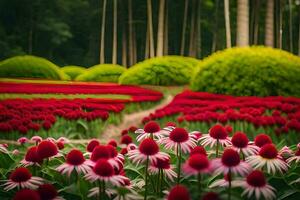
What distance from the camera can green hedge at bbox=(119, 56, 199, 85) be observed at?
16.5 metres

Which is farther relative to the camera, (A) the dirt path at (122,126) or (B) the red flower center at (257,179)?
(A) the dirt path at (122,126)

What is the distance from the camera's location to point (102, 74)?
20.0 m

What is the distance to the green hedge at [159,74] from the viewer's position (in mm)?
16547

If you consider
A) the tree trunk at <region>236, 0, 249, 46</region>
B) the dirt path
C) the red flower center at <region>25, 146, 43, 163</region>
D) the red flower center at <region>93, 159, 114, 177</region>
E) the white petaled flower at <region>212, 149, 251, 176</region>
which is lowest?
the dirt path

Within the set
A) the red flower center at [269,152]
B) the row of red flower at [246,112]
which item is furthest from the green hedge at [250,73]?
the red flower center at [269,152]

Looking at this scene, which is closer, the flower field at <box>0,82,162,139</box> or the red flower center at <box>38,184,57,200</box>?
the red flower center at <box>38,184,57,200</box>

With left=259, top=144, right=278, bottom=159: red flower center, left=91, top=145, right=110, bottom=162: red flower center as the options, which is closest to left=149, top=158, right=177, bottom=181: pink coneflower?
left=91, top=145, right=110, bottom=162: red flower center

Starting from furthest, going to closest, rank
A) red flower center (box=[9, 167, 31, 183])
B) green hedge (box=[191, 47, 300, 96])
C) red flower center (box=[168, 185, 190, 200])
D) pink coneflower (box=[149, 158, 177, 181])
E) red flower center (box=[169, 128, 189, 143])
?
green hedge (box=[191, 47, 300, 96]), red flower center (box=[169, 128, 189, 143]), pink coneflower (box=[149, 158, 177, 181]), red flower center (box=[9, 167, 31, 183]), red flower center (box=[168, 185, 190, 200])

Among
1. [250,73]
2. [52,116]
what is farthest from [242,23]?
[52,116]

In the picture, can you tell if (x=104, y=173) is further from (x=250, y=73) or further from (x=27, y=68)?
(x=27, y=68)

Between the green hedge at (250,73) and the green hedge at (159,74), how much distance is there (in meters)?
5.14

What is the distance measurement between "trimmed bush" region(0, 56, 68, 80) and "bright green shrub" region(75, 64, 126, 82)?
340 centimetres

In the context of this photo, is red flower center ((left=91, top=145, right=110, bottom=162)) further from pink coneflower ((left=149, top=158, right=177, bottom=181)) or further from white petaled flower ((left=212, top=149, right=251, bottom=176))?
white petaled flower ((left=212, top=149, right=251, bottom=176))

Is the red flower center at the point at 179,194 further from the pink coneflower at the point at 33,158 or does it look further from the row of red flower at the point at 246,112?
the row of red flower at the point at 246,112
